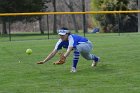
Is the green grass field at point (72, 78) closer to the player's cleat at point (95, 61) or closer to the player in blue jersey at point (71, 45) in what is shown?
the player's cleat at point (95, 61)

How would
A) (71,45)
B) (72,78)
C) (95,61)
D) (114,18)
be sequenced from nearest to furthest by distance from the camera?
(72,78) < (71,45) < (95,61) < (114,18)

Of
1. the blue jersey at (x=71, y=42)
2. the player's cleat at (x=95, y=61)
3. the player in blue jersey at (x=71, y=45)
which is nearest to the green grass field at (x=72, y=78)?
the player's cleat at (x=95, y=61)

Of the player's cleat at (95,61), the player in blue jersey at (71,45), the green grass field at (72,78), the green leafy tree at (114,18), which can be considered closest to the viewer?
the green grass field at (72,78)

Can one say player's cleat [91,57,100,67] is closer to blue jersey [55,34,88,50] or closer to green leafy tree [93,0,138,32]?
blue jersey [55,34,88,50]

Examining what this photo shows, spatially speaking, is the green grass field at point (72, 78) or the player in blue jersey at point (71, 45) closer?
the green grass field at point (72, 78)

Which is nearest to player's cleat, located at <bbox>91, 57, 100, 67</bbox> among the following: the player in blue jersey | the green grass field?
the green grass field

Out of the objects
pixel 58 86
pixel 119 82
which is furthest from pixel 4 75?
pixel 119 82

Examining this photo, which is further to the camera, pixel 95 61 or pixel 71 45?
pixel 95 61

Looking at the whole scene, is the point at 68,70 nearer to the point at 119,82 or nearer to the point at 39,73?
the point at 39,73

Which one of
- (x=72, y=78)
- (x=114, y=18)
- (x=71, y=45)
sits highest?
(x=71, y=45)

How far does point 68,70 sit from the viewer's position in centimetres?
1154

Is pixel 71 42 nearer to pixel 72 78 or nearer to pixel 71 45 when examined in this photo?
pixel 71 45

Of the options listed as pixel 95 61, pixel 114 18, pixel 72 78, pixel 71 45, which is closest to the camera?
pixel 72 78

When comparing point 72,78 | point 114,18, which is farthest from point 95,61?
point 114,18
